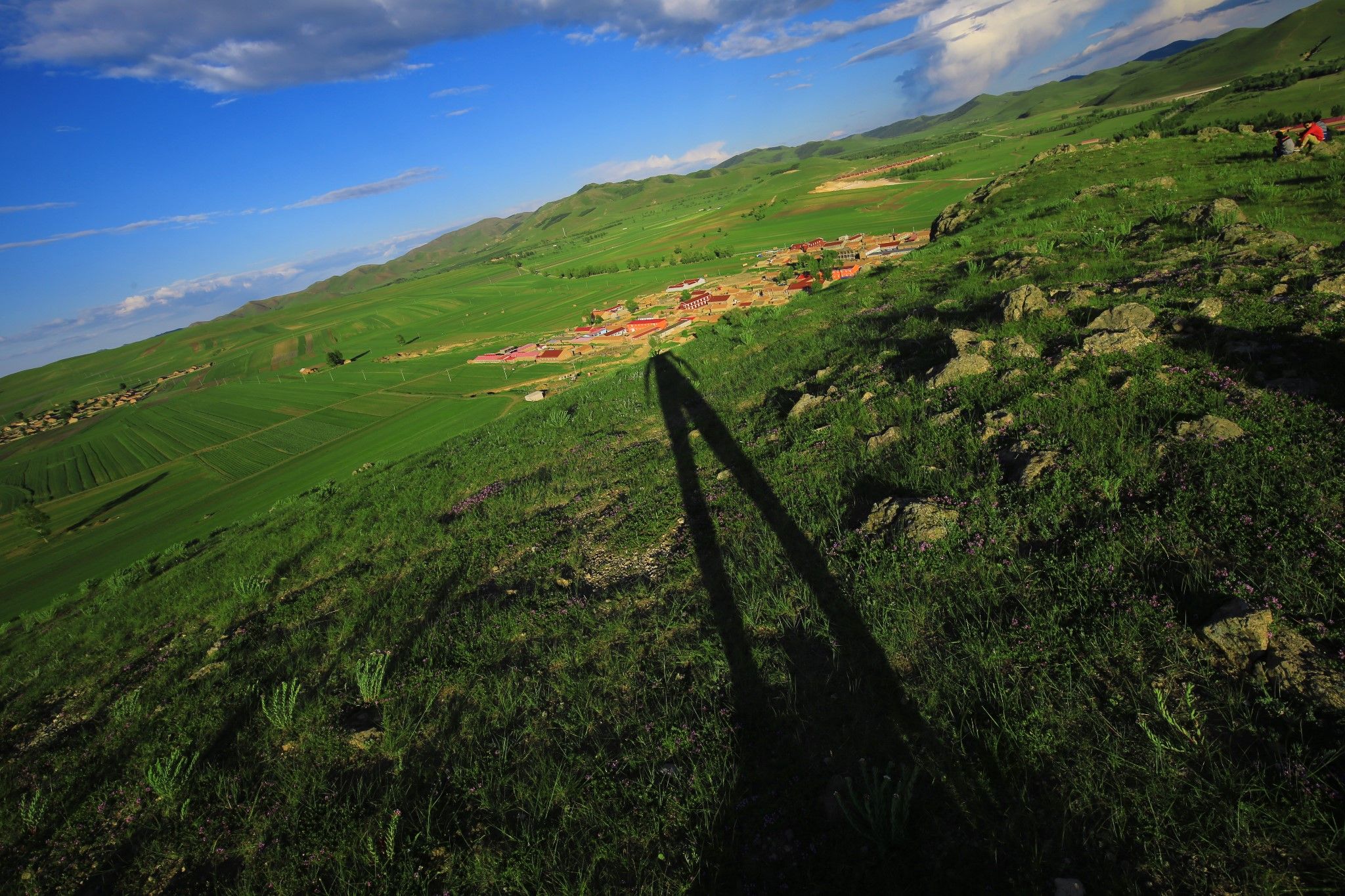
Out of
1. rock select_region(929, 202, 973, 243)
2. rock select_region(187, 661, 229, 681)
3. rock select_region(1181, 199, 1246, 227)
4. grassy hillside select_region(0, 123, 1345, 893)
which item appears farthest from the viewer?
rock select_region(929, 202, 973, 243)

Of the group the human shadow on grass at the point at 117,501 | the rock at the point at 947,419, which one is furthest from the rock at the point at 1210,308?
the human shadow on grass at the point at 117,501

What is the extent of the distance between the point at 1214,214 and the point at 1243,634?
45.3 ft

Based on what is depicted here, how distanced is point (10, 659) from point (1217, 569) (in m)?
21.6

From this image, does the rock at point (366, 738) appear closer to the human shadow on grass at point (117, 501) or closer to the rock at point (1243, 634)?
the rock at point (1243, 634)

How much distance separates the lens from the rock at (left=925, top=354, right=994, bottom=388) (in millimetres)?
8461

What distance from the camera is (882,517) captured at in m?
6.24

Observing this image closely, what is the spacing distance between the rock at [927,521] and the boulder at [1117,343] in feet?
13.7

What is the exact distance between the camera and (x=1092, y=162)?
2500cm

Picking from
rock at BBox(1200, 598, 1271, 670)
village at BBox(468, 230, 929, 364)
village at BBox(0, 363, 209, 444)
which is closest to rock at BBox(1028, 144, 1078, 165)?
village at BBox(468, 230, 929, 364)

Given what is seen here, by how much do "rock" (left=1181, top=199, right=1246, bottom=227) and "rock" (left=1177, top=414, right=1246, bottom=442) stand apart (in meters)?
10.2

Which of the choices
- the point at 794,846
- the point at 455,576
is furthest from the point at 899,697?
the point at 455,576

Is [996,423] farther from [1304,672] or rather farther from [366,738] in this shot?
[366,738]

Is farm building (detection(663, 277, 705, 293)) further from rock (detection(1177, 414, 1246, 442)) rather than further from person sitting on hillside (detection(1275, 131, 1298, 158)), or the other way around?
rock (detection(1177, 414, 1246, 442))

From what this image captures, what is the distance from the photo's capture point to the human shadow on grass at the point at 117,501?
44.2 meters
